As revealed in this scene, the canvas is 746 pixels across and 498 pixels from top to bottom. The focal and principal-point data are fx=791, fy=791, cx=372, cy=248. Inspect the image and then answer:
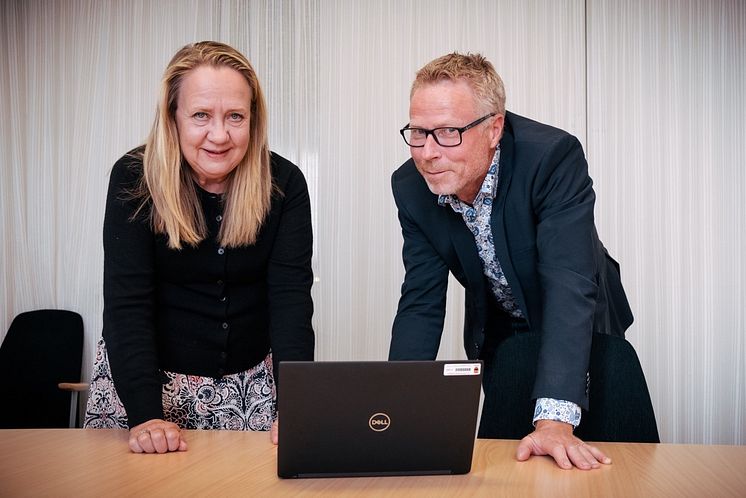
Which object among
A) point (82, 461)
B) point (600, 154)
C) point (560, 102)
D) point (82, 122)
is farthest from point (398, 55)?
point (82, 461)

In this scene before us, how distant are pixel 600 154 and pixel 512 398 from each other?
2536 millimetres

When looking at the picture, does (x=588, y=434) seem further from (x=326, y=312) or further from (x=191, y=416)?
(x=326, y=312)

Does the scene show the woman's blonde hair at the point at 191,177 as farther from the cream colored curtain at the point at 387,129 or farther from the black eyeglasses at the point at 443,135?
the cream colored curtain at the point at 387,129

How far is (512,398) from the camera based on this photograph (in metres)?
1.96

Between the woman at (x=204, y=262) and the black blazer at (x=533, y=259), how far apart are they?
0.33m

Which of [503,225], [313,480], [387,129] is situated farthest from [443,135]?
[387,129]

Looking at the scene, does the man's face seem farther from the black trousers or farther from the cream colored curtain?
the cream colored curtain

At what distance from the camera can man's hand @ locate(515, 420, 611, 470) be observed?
156cm

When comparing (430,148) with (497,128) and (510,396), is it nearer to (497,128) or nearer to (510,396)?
(497,128)

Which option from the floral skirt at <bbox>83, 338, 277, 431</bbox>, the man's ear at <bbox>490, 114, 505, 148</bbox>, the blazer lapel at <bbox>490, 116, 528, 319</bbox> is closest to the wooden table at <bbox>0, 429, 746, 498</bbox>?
the floral skirt at <bbox>83, 338, 277, 431</bbox>

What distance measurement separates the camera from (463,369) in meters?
1.46

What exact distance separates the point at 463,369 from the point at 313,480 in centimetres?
35

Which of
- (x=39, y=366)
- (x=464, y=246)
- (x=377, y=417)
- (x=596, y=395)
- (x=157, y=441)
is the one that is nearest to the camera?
(x=377, y=417)

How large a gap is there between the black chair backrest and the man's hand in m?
3.04
